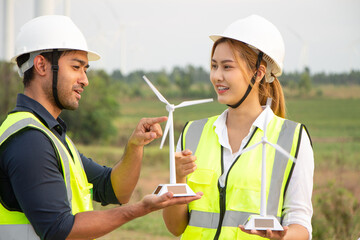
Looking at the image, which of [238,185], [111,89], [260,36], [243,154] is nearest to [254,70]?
[260,36]

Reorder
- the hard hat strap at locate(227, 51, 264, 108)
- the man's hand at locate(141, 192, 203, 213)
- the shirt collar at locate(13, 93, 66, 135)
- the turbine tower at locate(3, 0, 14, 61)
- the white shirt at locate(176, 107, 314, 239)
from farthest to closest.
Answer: the turbine tower at locate(3, 0, 14, 61)
the hard hat strap at locate(227, 51, 264, 108)
the shirt collar at locate(13, 93, 66, 135)
the white shirt at locate(176, 107, 314, 239)
the man's hand at locate(141, 192, 203, 213)

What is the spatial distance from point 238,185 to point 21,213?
183 centimetres

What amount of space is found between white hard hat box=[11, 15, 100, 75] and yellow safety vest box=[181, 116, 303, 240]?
1.62m

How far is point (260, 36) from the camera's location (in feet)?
16.2

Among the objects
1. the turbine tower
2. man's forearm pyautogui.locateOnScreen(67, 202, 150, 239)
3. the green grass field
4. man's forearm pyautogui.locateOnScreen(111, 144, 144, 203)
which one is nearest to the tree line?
the green grass field

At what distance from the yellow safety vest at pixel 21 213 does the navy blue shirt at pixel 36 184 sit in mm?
60

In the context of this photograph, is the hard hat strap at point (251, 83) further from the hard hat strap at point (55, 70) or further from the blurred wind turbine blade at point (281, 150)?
the hard hat strap at point (55, 70)

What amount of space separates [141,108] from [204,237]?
44896mm

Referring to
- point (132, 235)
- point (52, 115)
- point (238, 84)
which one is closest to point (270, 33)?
point (238, 84)

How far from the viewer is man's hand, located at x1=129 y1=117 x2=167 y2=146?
4.84m

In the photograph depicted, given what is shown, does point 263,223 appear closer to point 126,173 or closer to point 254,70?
point 254,70

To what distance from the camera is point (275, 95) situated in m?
5.26

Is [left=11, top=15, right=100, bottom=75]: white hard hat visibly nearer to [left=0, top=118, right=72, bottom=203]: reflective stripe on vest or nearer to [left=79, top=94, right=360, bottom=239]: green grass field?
[left=0, top=118, right=72, bottom=203]: reflective stripe on vest

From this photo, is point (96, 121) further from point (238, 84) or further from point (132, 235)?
point (238, 84)
